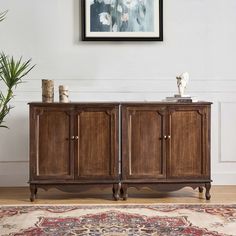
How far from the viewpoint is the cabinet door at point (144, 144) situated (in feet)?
11.6

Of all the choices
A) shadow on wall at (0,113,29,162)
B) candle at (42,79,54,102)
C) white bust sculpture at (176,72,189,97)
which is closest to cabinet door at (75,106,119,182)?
candle at (42,79,54,102)

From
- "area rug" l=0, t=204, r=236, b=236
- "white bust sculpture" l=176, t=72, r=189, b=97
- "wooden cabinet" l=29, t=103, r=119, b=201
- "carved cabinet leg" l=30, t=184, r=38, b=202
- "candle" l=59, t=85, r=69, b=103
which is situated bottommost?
"area rug" l=0, t=204, r=236, b=236

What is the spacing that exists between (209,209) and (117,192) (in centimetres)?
67

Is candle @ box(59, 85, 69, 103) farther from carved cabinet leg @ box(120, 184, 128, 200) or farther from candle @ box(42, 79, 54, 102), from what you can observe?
carved cabinet leg @ box(120, 184, 128, 200)

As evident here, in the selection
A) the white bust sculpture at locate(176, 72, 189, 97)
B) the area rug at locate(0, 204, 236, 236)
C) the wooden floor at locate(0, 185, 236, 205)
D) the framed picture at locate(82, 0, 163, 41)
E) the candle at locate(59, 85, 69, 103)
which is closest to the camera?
the area rug at locate(0, 204, 236, 236)

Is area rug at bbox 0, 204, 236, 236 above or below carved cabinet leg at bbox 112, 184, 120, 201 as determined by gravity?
below

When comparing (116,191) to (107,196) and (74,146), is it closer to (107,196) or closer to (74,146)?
(107,196)

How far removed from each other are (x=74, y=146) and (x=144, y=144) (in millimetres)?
485

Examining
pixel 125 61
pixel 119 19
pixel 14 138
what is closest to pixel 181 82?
pixel 125 61

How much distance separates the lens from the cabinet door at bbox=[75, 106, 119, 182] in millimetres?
3504

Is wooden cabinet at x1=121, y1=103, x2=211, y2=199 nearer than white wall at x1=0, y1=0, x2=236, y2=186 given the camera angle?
Yes

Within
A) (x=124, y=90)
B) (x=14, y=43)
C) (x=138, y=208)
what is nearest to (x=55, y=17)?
(x=14, y=43)

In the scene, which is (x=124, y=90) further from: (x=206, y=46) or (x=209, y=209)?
(x=209, y=209)

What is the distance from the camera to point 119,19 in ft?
13.1
